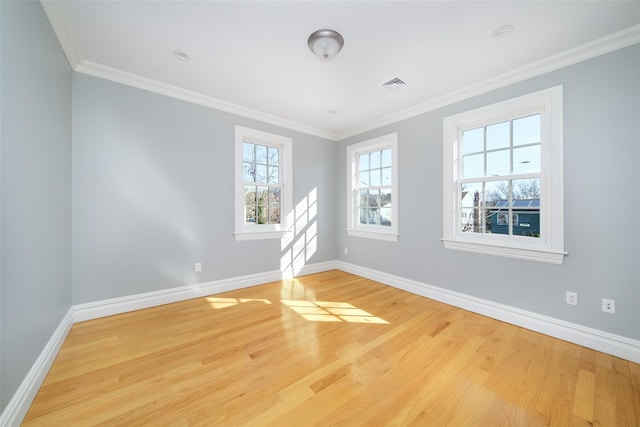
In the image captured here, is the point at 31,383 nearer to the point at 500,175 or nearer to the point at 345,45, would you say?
the point at 345,45

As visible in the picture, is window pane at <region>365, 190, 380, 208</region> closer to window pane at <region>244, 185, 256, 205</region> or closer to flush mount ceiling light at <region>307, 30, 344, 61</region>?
window pane at <region>244, 185, 256, 205</region>

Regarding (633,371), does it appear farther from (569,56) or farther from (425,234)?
(569,56)

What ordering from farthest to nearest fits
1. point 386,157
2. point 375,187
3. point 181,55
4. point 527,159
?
point 375,187
point 386,157
point 527,159
point 181,55

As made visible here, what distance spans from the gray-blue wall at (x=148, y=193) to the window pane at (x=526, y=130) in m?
3.17

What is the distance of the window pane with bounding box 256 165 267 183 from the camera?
3.70 meters

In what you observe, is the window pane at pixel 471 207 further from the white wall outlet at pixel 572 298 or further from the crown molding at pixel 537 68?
the crown molding at pixel 537 68

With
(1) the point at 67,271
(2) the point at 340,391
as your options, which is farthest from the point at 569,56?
(1) the point at 67,271

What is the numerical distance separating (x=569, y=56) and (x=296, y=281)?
13.1ft

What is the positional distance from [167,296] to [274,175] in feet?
7.21

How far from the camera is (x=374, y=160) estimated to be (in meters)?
4.07

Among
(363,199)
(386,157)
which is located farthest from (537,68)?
(363,199)

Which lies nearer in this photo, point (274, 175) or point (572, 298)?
point (572, 298)

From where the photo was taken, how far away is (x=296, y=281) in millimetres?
3850

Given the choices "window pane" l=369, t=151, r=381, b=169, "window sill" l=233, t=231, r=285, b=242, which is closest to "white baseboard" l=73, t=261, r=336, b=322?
"window sill" l=233, t=231, r=285, b=242
